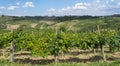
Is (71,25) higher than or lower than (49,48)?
lower

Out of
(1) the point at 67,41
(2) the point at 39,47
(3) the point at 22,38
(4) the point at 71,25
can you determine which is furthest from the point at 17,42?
(4) the point at 71,25

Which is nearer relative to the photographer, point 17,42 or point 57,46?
point 57,46

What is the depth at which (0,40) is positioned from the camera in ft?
127

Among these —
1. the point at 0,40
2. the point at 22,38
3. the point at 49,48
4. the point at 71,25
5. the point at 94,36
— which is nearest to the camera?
the point at 49,48

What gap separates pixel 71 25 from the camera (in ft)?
575

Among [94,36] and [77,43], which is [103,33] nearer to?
[94,36]

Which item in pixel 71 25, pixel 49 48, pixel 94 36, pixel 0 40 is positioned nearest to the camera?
pixel 49 48

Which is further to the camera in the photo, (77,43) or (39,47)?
(77,43)

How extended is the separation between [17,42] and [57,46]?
671cm

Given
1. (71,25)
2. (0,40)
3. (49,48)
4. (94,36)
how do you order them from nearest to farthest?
(49,48) → (94,36) → (0,40) → (71,25)

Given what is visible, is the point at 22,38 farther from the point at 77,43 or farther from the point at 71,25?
the point at 71,25

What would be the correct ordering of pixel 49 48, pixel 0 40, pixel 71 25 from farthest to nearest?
1. pixel 71 25
2. pixel 0 40
3. pixel 49 48

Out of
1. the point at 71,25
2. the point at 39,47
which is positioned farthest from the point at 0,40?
the point at 71,25

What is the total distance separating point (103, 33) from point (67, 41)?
196 inches
